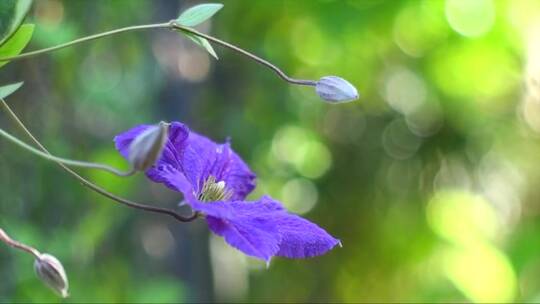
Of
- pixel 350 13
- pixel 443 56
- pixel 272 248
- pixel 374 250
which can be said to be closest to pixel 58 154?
pixel 350 13

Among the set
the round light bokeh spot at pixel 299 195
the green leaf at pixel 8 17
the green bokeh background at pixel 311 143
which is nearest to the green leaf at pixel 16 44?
the green leaf at pixel 8 17

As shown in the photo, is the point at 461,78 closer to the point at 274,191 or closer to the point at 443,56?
the point at 443,56

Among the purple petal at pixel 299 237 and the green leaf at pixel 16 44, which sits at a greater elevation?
the green leaf at pixel 16 44

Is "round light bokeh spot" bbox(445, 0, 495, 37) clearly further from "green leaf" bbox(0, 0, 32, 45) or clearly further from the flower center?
"green leaf" bbox(0, 0, 32, 45)

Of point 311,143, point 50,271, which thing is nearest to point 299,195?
point 311,143

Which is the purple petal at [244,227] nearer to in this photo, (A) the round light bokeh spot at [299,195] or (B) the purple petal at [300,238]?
(B) the purple petal at [300,238]

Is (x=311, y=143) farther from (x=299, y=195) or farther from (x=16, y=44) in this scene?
(x=16, y=44)

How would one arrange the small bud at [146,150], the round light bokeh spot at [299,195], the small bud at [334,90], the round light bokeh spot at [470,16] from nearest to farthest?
the small bud at [146,150]
the small bud at [334,90]
the round light bokeh spot at [470,16]
the round light bokeh spot at [299,195]
